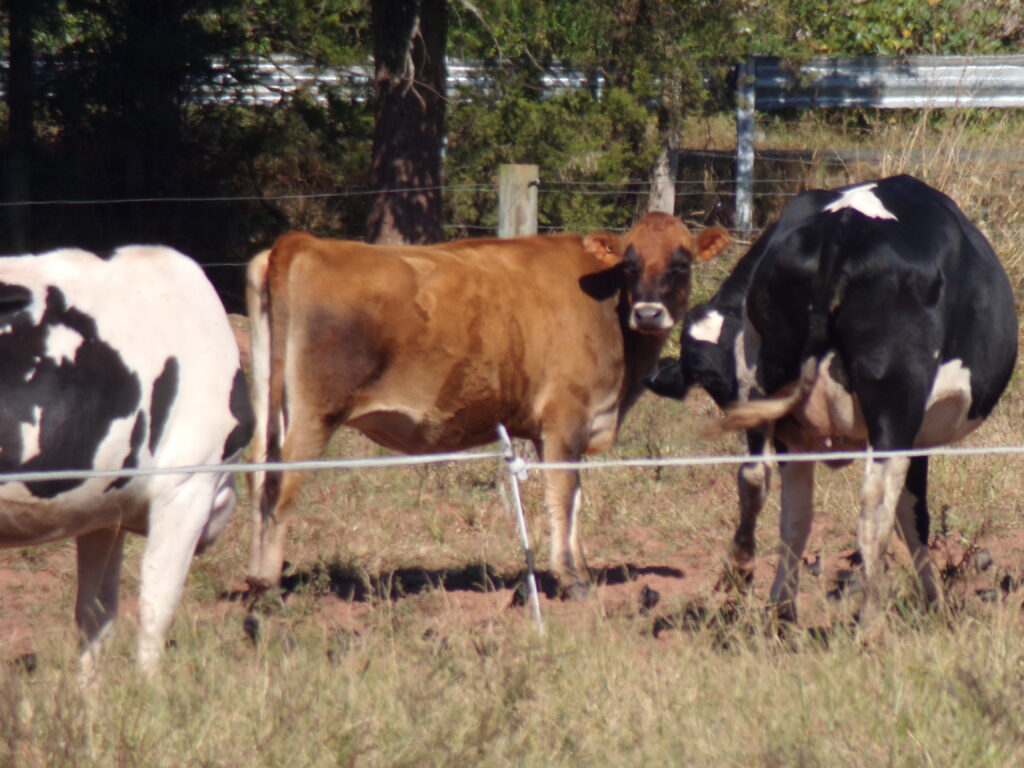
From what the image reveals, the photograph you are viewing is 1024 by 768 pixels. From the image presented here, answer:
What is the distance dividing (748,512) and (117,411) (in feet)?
7.63

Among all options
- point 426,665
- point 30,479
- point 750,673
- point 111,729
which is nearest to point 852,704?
point 750,673

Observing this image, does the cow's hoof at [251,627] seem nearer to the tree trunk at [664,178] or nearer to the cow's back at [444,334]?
the cow's back at [444,334]

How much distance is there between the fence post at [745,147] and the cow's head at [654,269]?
5403mm

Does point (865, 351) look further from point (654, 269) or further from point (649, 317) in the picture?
point (654, 269)

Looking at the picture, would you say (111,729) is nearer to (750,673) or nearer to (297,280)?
(750,673)

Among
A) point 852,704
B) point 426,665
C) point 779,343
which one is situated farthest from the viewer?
point 779,343

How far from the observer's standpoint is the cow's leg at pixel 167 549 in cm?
436

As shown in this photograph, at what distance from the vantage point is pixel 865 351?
4.50m

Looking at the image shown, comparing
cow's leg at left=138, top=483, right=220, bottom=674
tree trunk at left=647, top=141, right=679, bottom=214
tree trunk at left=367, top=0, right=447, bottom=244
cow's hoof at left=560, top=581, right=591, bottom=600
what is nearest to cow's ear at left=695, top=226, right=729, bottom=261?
cow's hoof at left=560, top=581, right=591, bottom=600

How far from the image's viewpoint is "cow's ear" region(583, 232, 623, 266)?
676 centimetres

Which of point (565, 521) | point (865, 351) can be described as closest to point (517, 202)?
point (565, 521)

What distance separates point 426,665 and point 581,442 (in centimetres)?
263

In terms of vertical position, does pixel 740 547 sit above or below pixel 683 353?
below

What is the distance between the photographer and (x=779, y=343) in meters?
4.79
